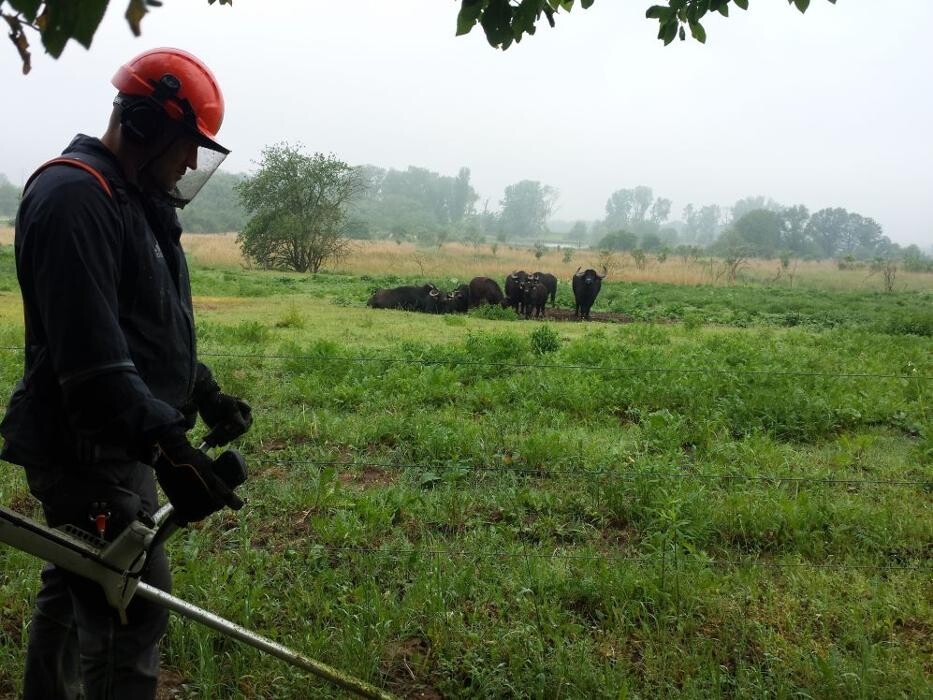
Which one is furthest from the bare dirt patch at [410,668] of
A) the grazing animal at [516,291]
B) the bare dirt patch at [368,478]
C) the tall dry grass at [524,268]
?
the tall dry grass at [524,268]

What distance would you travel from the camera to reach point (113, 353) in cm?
175

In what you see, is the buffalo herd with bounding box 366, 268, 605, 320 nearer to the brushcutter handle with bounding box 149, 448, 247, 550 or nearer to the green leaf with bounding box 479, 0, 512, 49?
the green leaf with bounding box 479, 0, 512, 49

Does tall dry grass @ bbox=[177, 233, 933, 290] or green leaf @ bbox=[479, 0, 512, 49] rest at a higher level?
green leaf @ bbox=[479, 0, 512, 49]

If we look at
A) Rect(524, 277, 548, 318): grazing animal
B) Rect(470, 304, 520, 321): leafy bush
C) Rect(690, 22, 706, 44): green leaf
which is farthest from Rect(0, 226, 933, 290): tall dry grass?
Rect(690, 22, 706, 44): green leaf

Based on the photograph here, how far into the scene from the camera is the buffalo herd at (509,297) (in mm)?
17406

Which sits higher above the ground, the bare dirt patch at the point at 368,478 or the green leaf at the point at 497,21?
the green leaf at the point at 497,21

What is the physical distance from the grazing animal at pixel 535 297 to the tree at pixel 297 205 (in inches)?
633

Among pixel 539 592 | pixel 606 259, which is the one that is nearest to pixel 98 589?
pixel 539 592

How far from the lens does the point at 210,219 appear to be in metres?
68.1

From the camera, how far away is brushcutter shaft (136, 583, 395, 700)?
1.89m

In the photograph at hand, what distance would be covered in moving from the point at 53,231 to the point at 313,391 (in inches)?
187

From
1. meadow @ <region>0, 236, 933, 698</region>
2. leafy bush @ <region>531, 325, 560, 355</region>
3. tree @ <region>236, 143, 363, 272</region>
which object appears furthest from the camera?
tree @ <region>236, 143, 363, 272</region>

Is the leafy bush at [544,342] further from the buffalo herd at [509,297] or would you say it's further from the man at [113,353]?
the buffalo herd at [509,297]

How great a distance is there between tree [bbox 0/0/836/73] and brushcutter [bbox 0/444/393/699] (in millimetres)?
1069
